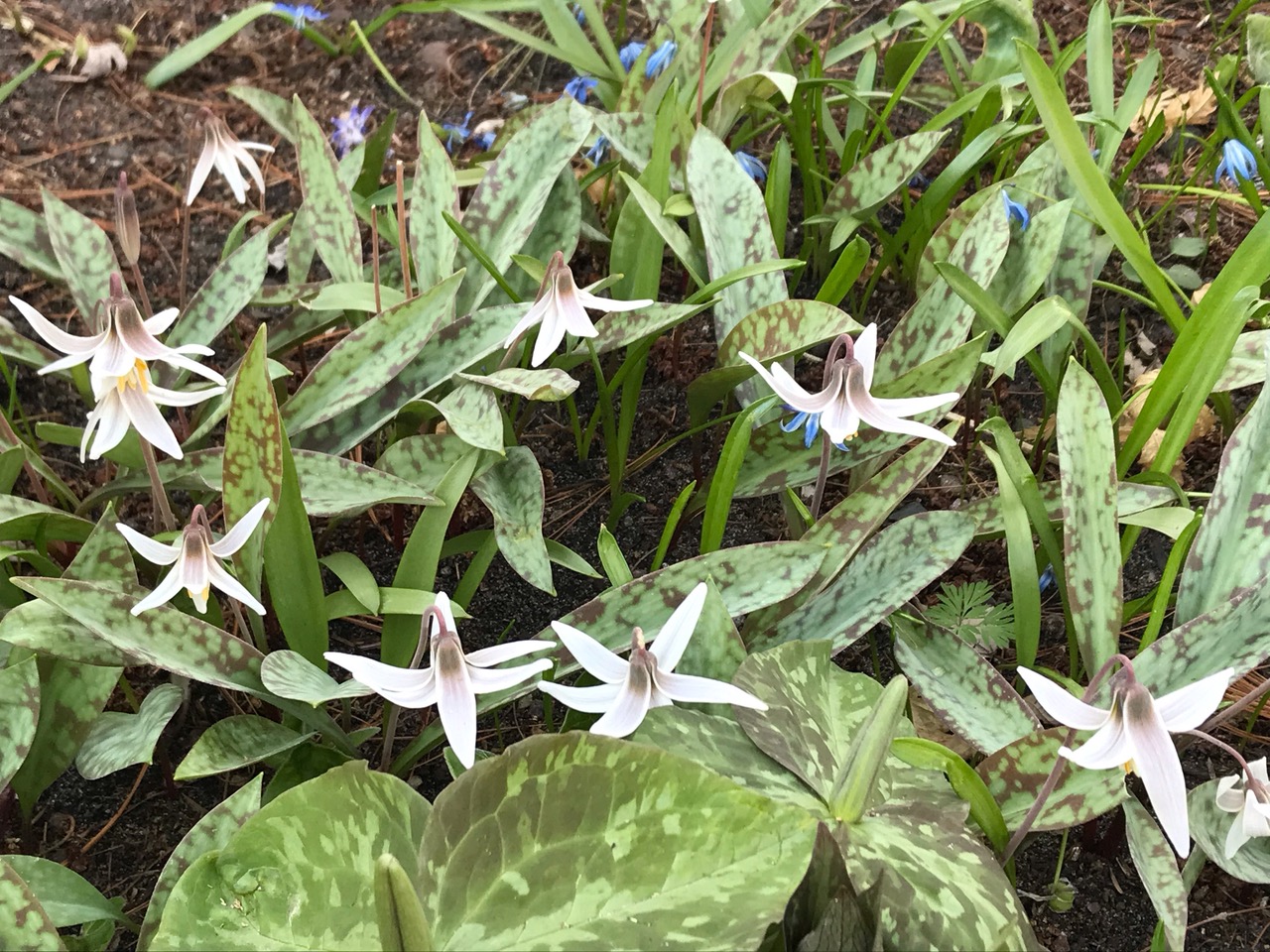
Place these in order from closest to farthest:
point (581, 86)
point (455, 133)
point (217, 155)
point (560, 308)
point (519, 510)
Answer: point (560, 308) < point (519, 510) < point (217, 155) < point (581, 86) < point (455, 133)

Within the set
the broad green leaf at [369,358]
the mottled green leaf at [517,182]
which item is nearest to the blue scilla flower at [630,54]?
the mottled green leaf at [517,182]

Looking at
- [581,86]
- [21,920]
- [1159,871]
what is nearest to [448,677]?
[21,920]

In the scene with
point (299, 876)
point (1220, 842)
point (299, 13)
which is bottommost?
point (1220, 842)

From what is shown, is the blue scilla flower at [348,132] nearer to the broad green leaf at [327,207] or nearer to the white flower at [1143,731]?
the broad green leaf at [327,207]

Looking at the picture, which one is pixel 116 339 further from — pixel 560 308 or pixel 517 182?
pixel 517 182

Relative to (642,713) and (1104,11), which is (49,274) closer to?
(642,713)

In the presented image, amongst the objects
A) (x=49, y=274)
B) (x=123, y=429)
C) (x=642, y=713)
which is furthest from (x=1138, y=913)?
(x=49, y=274)

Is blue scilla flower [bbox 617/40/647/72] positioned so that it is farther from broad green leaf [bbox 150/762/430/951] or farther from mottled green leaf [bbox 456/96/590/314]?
broad green leaf [bbox 150/762/430/951]

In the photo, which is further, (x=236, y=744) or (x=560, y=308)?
(x=560, y=308)
